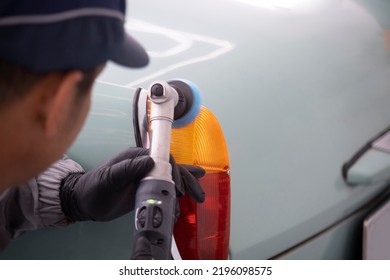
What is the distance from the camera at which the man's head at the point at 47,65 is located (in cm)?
38

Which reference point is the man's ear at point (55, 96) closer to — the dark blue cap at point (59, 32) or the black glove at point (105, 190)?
the dark blue cap at point (59, 32)

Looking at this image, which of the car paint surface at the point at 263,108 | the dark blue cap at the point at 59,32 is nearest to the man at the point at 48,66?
the dark blue cap at the point at 59,32

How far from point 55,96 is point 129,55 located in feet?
0.33

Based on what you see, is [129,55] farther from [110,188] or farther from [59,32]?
[110,188]

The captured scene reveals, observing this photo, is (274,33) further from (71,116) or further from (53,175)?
(71,116)

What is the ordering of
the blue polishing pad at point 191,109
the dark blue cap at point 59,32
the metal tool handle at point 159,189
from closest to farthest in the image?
1. the dark blue cap at point 59,32
2. the metal tool handle at point 159,189
3. the blue polishing pad at point 191,109

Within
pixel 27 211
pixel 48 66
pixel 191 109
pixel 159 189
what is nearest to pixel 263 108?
pixel 191 109

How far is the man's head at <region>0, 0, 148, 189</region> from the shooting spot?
1.25 ft

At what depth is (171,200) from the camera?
668 millimetres

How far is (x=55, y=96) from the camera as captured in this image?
41cm

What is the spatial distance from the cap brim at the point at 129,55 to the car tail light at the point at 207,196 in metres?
0.29

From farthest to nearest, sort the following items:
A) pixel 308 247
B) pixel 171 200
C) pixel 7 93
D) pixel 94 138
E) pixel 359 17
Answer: pixel 359 17, pixel 308 247, pixel 94 138, pixel 171 200, pixel 7 93

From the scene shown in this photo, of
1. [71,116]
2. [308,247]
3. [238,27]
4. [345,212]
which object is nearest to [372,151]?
[345,212]

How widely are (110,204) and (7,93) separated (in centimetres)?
38
